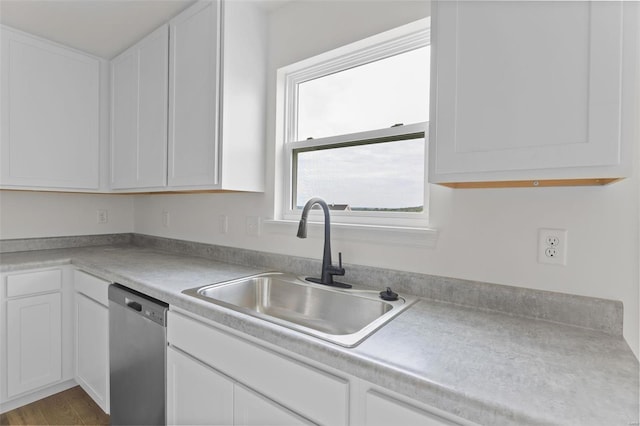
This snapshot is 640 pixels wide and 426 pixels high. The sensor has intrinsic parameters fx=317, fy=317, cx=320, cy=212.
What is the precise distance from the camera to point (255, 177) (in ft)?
6.09

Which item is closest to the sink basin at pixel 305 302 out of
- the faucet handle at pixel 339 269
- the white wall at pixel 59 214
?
the faucet handle at pixel 339 269

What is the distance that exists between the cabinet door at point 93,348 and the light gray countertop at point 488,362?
34.6 inches

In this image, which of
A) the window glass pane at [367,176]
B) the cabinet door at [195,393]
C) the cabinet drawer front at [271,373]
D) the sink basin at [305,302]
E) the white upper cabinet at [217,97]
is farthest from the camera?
the white upper cabinet at [217,97]

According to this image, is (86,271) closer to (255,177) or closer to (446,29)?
(255,177)

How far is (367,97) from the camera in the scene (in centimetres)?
164

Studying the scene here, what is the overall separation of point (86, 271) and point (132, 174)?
2.31ft

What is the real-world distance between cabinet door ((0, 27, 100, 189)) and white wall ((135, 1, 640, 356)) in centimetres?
147

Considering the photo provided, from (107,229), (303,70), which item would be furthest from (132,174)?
(303,70)

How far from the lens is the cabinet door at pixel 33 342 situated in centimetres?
188

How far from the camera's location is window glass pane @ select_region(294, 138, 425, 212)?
1479 mm

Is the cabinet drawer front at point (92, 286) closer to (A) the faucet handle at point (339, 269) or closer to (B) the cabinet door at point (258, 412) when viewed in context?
(B) the cabinet door at point (258, 412)

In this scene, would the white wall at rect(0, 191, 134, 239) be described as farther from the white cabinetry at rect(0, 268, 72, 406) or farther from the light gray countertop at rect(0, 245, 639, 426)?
the light gray countertop at rect(0, 245, 639, 426)

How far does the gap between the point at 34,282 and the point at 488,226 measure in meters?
2.52

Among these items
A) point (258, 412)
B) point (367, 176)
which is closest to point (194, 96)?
point (367, 176)
